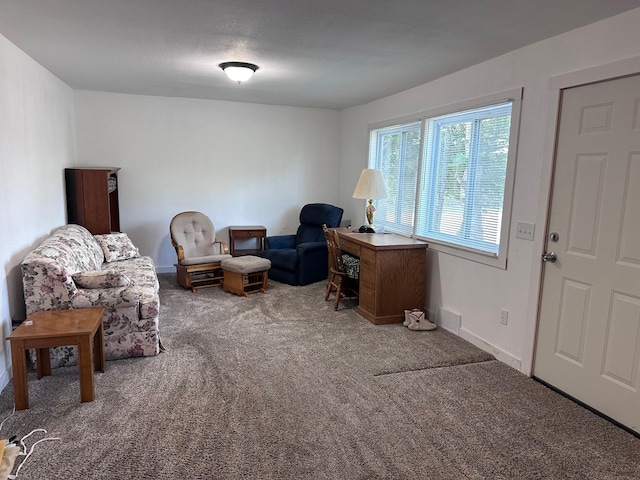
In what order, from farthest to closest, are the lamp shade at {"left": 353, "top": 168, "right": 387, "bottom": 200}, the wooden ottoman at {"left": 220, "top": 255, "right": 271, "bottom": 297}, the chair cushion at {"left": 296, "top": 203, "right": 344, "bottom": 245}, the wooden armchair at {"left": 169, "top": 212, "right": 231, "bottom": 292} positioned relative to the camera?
1. the chair cushion at {"left": 296, "top": 203, "right": 344, "bottom": 245}
2. the wooden armchair at {"left": 169, "top": 212, "right": 231, "bottom": 292}
3. the wooden ottoman at {"left": 220, "top": 255, "right": 271, "bottom": 297}
4. the lamp shade at {"left": 353, "top": 168, "right": 387, "bottom": 200}

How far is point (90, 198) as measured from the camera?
483 centimetres

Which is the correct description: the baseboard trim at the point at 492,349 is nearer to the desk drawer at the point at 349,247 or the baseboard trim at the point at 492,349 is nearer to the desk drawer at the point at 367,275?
the desk drawer at the point at 367,275

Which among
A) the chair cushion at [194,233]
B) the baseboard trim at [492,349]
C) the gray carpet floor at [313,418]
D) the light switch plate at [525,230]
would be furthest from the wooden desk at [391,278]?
the chair cushion at [194,233]

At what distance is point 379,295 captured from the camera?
401 cm

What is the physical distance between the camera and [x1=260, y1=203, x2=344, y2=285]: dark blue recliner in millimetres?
5379

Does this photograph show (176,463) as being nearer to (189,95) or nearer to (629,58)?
(629,58)

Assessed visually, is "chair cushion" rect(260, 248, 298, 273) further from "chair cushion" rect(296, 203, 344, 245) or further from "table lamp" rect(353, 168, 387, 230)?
"table lamp" rect(353, 168, 387, 230)

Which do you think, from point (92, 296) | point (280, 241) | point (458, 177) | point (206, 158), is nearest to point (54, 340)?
point (92, 296)

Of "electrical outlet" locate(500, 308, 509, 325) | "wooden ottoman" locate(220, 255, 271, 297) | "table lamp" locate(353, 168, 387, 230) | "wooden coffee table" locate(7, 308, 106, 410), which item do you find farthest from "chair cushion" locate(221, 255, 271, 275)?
"electrical outlet" locate(500, 308, 509, 325)

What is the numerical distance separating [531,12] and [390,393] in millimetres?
2463

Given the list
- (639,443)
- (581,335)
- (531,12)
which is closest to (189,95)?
(531,12)

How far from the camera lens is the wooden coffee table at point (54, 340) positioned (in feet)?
8.05

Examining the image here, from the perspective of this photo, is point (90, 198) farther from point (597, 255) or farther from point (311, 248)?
point (597, 255)

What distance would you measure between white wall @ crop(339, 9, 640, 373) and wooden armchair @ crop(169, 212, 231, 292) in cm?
271
